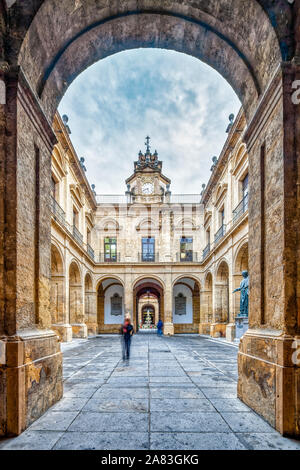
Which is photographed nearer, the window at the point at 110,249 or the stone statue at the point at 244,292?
the stone statue at the point at 244,292

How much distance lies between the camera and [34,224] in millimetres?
4613

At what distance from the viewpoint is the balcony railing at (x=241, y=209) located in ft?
48.0

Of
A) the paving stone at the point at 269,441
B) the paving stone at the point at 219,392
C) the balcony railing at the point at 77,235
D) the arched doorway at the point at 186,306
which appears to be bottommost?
the arched doorway at the point at 186,306

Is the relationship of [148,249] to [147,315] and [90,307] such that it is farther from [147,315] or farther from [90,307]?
[147,315]

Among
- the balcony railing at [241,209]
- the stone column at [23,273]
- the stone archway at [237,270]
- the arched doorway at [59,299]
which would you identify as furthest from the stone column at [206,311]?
the stone column at [23,273]

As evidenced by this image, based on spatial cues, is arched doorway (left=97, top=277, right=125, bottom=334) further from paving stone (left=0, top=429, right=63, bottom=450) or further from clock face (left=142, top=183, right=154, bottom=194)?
paving stone (left=0, top=429, right=63, bottom=450)

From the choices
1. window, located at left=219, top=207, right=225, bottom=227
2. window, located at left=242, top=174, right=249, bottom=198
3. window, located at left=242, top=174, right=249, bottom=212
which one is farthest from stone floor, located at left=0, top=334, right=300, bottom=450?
window, located at left=219, top=207, right=225, bottom=227

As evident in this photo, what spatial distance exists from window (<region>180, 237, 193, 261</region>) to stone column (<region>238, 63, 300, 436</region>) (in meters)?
20.7

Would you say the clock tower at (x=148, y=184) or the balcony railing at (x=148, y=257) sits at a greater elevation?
the clock tower at (x=148, y=184)

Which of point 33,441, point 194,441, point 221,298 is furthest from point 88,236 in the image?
point 194,441

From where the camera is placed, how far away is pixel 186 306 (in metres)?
27.0

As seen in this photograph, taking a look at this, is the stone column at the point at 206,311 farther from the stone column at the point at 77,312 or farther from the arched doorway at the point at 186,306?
the stone column at the point at 77,312

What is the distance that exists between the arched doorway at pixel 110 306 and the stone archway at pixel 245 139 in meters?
21.9

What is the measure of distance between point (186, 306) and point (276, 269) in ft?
77.5
